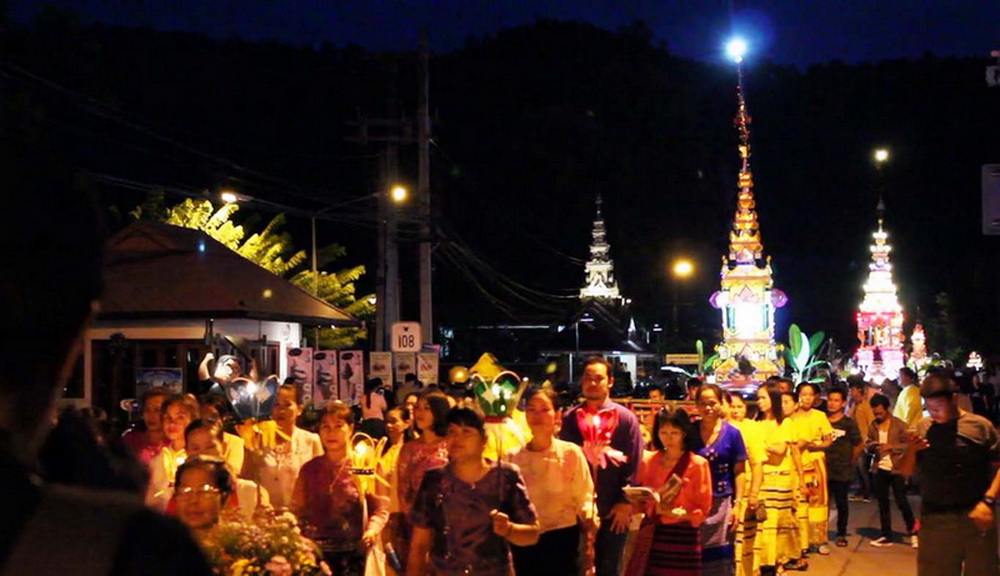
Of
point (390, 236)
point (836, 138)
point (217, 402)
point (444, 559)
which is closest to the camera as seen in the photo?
point (444, 559)

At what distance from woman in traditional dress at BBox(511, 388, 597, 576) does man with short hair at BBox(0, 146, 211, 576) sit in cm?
654

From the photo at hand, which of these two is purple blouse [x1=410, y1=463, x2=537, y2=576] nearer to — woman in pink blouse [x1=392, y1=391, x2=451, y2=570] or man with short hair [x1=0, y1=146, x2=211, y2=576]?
woman in pink blouse [x1=392, y1=391, x2=451, y2=570]

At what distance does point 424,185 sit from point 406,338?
7.99 meters

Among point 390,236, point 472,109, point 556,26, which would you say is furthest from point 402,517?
point 556,26

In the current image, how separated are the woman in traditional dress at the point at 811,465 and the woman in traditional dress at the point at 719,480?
12.5 ft

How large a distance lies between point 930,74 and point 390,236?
6821cm

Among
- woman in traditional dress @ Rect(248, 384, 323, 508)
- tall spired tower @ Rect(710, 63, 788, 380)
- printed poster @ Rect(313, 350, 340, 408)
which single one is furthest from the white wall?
tall spired tower @ Rect(710, 63, 788, 380)

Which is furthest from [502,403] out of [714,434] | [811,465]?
[811,465]

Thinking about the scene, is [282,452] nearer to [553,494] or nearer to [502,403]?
[502,403]

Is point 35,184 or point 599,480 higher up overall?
point 35,184

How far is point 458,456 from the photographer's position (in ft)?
23.3

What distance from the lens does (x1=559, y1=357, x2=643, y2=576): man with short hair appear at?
9375mm

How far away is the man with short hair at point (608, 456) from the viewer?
938cm

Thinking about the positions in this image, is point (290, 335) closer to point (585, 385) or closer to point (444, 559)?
point (585, 385)
